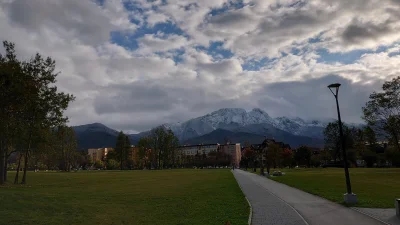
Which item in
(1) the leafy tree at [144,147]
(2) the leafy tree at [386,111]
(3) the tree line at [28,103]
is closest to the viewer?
(3) the tree line at [28,103]

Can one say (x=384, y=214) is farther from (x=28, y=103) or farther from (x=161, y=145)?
(x=161, y=145)

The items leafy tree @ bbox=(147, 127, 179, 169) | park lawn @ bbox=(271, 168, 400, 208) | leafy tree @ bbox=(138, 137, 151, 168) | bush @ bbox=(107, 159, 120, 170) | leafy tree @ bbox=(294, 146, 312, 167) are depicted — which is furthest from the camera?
bush @ bbox=(107, 159, 120, 170)

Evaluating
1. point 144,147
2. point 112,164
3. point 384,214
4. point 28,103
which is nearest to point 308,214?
point 384,214

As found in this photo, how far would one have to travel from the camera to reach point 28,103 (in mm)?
39094

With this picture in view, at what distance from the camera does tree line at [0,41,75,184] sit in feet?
121

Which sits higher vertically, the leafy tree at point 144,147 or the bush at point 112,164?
the leafy tree at point 144,147

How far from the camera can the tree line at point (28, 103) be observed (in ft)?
121

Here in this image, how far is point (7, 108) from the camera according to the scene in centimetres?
3791

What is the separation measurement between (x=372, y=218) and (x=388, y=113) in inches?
2346

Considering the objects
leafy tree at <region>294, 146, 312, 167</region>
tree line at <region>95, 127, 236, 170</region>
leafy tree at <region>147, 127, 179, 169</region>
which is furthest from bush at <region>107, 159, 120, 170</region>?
leafy tree at <region>294, 146, 312, 167</region>

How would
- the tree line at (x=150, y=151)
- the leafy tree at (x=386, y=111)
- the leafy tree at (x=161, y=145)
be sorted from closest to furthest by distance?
the leafy tree at (x=386, y=111), the leafy tree at (x=161, y=145), the tree line at (x=150, y=151)

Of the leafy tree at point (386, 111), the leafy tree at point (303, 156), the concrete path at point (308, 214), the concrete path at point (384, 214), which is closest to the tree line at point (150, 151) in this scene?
the leafy tree at point (303, 156)

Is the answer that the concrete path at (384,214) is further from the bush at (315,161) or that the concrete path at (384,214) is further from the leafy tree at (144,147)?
the leafy tree at (144,147)

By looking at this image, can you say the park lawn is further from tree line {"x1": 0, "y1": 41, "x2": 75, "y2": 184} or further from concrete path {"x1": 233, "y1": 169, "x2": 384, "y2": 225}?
tree line {"x1": 0, "y1": 41, "x2": 75, "y2": 184}
